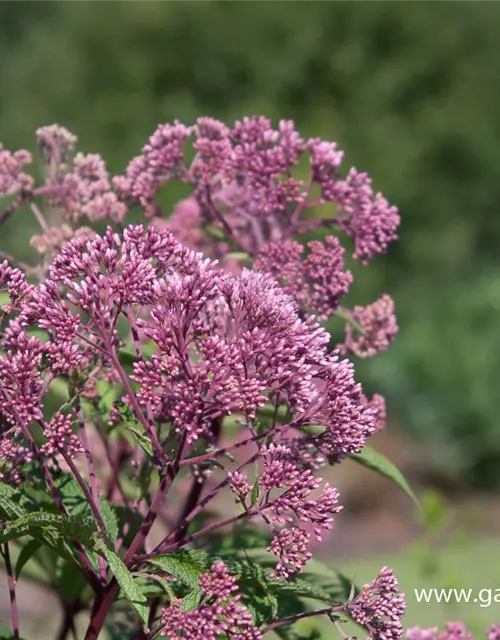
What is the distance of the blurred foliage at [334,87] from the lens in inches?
725

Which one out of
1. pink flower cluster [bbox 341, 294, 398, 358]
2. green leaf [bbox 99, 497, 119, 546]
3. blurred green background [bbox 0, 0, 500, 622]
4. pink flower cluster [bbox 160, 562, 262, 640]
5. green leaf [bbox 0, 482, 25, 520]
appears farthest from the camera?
blurred green background [bbox 0, 0, 500, 622]

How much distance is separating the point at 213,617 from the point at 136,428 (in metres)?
0.28

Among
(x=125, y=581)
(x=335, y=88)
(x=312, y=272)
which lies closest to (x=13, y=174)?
(x=312, y=272)

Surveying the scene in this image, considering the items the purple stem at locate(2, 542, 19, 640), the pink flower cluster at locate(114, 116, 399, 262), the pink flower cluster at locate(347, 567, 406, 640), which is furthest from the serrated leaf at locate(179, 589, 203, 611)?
the pink flower cluster at locate(114, 116, 399, 262)

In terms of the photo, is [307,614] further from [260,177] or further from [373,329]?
[260,177]

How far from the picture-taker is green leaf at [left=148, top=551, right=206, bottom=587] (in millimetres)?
1272

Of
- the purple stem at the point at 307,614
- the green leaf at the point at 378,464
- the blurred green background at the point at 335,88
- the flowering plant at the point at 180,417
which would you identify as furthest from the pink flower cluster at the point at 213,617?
the blurred green background at the point at 335,88

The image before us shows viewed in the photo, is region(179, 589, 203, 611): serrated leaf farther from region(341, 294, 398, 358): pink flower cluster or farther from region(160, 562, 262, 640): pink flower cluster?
region(341, 294, 398, 358): pink flower cluster

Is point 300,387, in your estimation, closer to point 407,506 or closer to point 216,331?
point 216,331

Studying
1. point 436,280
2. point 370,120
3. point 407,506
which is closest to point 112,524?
point 407,506

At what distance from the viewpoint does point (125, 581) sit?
48.1 inches

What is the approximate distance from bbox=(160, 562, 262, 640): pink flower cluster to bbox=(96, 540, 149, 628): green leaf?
4 centimetres

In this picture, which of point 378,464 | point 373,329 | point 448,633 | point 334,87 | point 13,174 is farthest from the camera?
point 334,87

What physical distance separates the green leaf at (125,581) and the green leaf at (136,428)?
15 centimetres
